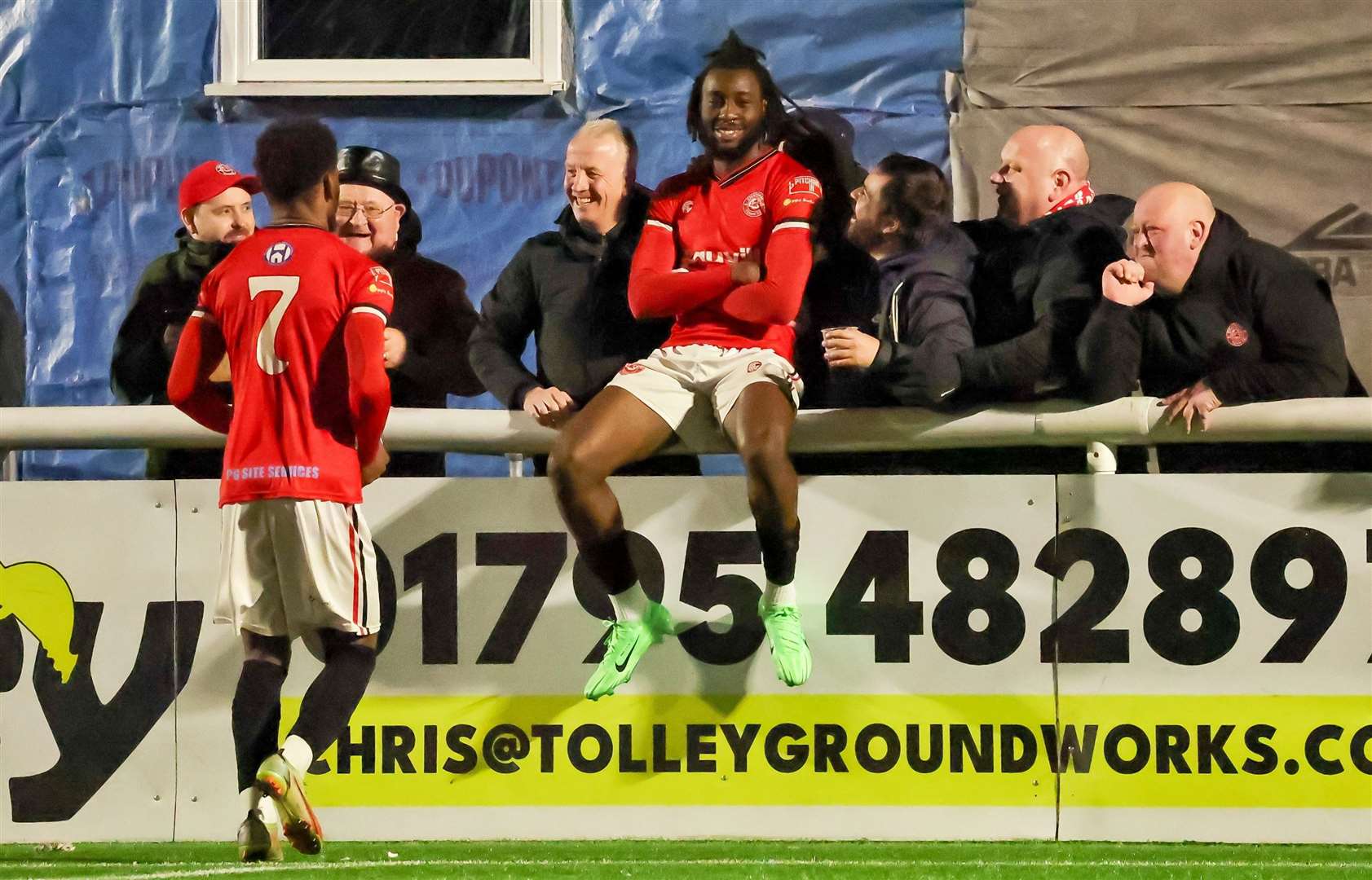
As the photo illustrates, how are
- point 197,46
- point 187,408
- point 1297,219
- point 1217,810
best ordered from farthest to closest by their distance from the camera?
point 197,46 → point 1297,219 → point 1217,810 → point 187,408

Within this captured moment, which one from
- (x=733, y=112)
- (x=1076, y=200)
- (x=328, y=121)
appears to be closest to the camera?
(x=733, y=112)

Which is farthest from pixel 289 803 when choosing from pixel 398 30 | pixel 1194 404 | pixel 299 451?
pixel 398 30

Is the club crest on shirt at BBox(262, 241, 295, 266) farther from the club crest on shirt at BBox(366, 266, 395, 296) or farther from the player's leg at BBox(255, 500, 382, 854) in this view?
the player's leg at BBox(255, 500, 382, 854)

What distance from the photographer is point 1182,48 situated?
493 centimetres

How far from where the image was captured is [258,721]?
3752mm

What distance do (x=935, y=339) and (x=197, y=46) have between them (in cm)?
252

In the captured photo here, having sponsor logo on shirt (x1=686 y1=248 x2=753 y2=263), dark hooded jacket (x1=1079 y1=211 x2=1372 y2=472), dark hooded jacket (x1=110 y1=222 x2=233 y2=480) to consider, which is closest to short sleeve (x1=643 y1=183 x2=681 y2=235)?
sponsor logo on shirt (x1=686 y1=248 x2=753 y2=263)

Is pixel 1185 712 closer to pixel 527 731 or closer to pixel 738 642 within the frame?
pixel 738 642

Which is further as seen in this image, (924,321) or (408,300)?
(408,300)

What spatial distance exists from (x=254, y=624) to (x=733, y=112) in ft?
5.87

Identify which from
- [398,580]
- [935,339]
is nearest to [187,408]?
[398,580]

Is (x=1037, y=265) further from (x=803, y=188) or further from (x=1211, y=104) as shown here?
(x=1211, y=104)

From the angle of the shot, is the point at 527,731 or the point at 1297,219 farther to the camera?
the point at 1297,219

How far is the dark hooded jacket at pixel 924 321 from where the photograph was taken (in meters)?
4.33
